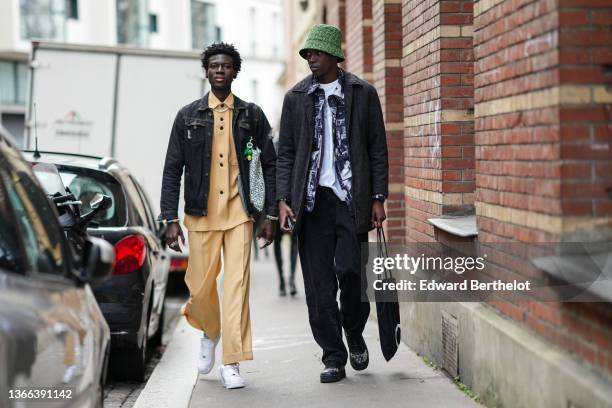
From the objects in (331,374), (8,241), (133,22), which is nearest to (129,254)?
(331,374)

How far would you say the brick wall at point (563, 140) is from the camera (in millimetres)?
4957

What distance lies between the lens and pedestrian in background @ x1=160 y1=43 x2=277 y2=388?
23.1 ft

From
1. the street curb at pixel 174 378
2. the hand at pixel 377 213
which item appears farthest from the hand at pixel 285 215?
the street curb at pixel 174 378

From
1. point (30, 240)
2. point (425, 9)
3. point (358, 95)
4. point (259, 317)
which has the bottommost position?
point (259, 317)

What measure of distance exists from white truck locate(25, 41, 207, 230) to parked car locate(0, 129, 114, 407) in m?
10.4

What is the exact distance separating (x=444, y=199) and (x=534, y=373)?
2.49 metres

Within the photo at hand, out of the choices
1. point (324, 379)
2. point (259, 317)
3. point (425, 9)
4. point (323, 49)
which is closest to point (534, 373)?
point (324, 379)

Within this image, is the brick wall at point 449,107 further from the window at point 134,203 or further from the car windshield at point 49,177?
the car windshield at point 49,177

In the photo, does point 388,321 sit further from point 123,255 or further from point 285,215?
point 123,255

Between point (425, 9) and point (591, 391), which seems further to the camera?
point (425, 9)

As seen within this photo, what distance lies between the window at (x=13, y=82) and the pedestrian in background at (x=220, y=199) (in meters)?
34.7

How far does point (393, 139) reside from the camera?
1032 centimetres

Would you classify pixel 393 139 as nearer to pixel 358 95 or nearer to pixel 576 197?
pixel 358 95

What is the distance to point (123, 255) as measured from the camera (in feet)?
25.2
